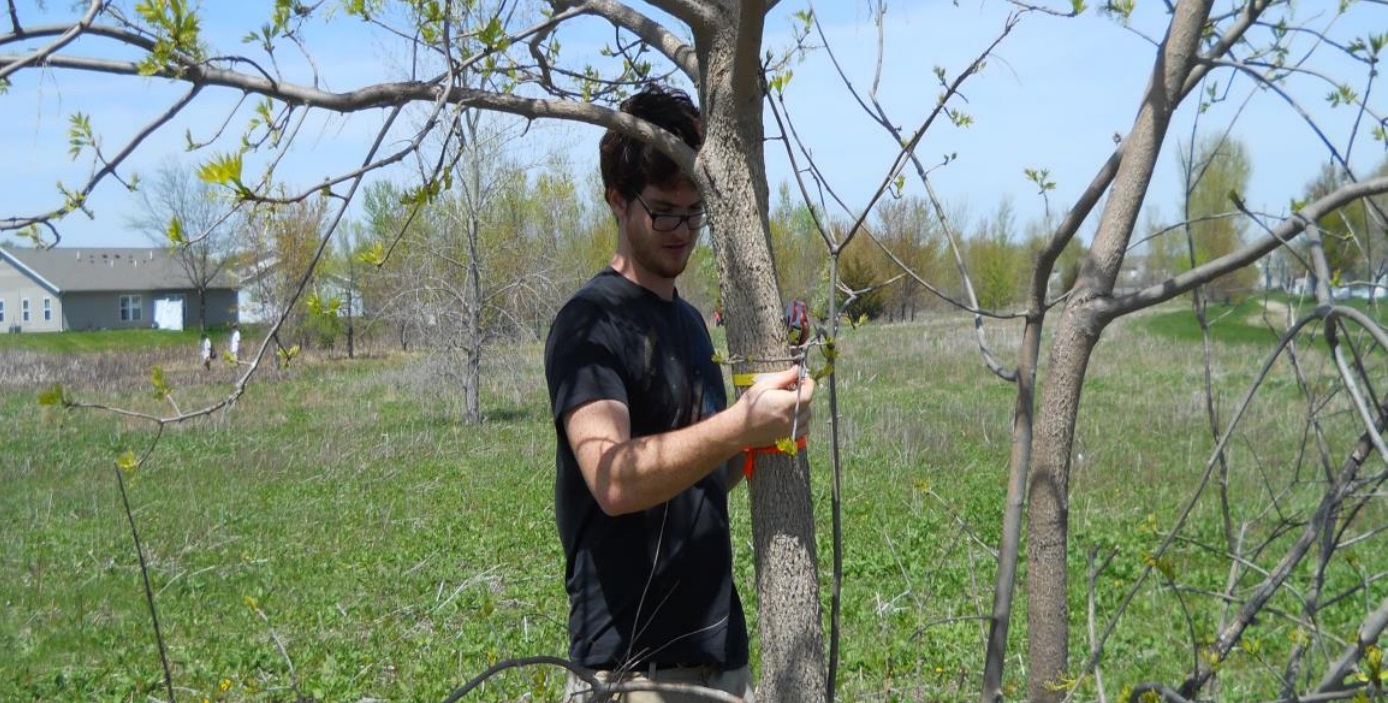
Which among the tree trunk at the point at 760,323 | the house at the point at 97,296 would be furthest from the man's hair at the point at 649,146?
the house at the point at 97,296

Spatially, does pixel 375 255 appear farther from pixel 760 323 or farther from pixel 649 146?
pixel 760 323

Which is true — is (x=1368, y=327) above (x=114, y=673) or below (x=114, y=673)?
above

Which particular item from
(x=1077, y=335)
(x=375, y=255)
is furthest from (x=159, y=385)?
(x=1077, y=335)

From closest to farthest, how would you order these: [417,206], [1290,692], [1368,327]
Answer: [1368,327]
[1290,692]
[417,206]

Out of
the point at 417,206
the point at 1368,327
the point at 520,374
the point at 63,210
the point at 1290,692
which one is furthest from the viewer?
the point at 520,374

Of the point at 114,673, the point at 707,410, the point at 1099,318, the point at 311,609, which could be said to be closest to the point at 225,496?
the point at 311,609

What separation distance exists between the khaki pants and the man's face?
0.80 meters

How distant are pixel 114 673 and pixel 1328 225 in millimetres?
5475

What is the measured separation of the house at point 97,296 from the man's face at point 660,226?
56629mm

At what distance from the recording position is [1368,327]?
1.39 metres

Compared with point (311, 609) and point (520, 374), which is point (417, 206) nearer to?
point (311, 609)

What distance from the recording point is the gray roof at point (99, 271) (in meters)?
54.4

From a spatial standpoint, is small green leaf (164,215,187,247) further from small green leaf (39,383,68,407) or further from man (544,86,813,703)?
man (544,86,813,703)

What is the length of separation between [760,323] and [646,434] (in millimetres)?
384
